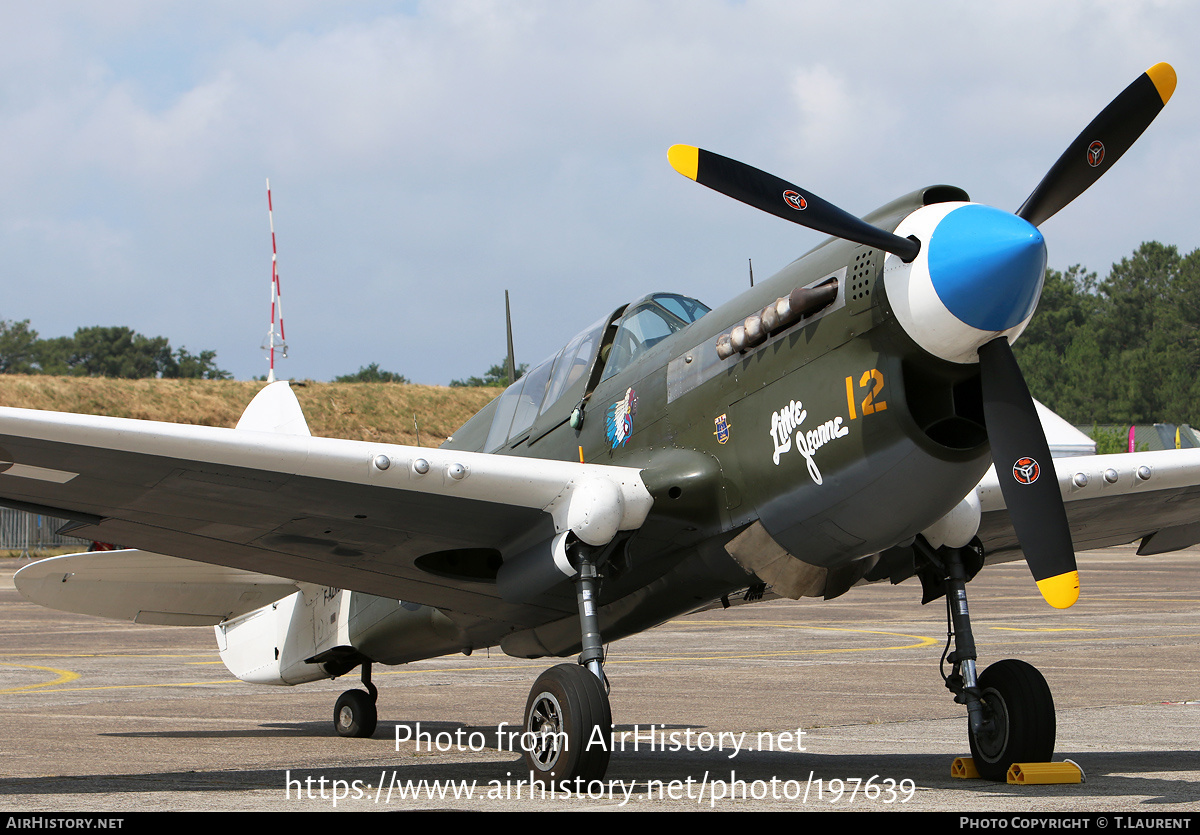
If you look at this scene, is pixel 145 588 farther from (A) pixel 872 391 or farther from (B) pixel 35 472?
(A) pixel 872 391

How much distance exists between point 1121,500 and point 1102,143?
3.19 metres

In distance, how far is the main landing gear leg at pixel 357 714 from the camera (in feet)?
32.5

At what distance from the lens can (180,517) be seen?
23.4 feet

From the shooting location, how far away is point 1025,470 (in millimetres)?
5707

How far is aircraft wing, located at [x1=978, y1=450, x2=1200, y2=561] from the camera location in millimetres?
7949

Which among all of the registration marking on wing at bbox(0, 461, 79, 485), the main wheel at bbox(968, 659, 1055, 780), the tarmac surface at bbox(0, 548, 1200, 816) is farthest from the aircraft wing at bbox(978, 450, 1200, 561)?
the registration marking on wing at bbox(0, 461, 79, 485)

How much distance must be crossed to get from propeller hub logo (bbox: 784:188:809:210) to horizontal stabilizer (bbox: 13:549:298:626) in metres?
5.58

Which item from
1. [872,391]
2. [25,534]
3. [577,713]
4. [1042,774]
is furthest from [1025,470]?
[25,534]

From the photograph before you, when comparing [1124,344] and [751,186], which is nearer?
[751,186]

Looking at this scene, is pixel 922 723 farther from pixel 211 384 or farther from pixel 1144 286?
pixel 1144 286

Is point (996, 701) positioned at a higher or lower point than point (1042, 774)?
higher

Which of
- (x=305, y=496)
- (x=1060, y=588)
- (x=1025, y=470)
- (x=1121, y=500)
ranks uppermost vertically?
(x=305, y=496)

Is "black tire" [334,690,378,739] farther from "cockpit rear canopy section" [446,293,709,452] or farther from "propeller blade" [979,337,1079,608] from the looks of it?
"propeller blade" [979,337,1079,608]

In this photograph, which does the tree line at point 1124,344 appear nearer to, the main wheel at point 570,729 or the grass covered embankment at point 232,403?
the grass covered embankment at point 232,403
